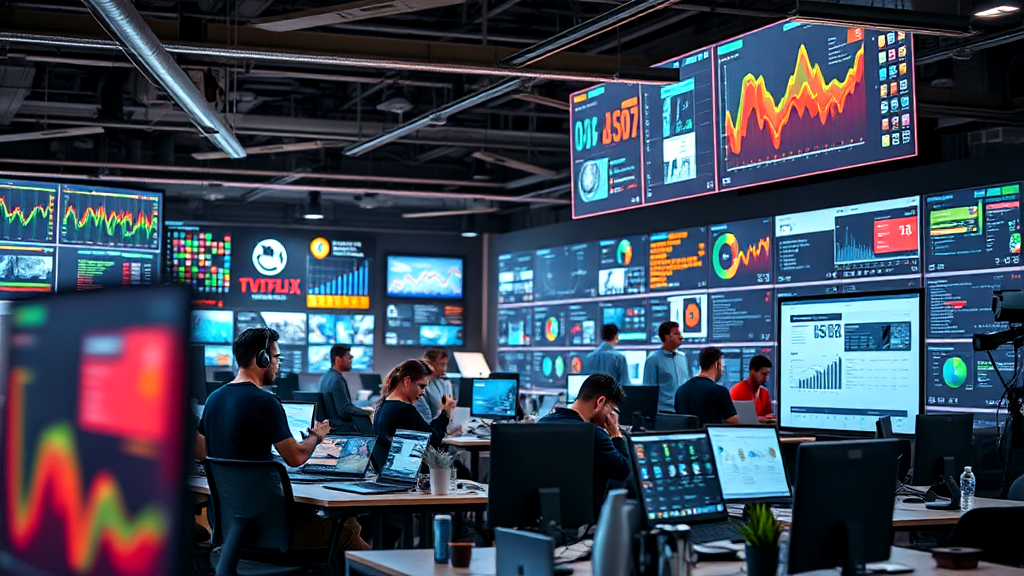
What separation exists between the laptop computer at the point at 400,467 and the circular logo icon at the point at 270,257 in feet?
38.9

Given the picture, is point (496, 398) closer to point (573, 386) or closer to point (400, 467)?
point (573, 386)

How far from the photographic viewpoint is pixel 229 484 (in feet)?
16.0

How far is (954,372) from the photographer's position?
28.8ft

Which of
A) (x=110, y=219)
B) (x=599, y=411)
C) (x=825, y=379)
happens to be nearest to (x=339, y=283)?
(x=110, y=219)

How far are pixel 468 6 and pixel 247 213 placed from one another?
8.28 metres

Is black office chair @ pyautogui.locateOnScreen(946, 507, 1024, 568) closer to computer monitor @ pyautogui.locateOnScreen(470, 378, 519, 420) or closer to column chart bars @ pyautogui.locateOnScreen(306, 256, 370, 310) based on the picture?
computer monitor @ pyautogui.locateOnScreen(470, 378, 519, 420)

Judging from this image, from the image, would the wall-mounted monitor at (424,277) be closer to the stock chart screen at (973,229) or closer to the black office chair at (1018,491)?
the stock chart screen at (973,229)

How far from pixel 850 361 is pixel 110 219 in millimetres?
6131

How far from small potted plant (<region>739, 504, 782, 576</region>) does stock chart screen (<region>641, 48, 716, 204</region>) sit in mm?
5539

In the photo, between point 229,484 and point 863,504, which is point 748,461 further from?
point 229,484

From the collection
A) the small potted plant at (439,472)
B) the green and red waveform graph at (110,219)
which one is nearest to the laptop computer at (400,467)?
the small potted plant at (439,472)

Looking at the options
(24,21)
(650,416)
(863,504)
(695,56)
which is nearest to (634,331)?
(650,416)

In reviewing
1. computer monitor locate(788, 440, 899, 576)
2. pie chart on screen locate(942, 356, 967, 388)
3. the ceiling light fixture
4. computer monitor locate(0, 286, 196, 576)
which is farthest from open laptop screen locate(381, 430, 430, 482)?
the ceiling light fixture

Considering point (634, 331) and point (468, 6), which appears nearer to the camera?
point (468, 6)
